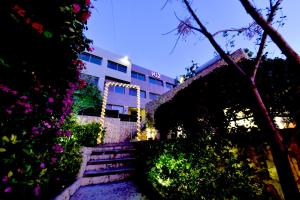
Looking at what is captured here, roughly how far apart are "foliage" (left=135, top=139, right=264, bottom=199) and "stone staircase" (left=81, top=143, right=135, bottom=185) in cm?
180

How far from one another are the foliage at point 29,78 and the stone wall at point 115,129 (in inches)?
453

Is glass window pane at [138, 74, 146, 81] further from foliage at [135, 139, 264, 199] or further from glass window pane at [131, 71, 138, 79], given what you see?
foliage at [135, 139, 264, 199]

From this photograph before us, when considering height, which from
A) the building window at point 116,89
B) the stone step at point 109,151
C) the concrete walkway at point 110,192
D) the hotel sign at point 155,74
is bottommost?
Answer: the concrete walkway at point 110,192

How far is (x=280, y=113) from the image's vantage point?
4410 mm

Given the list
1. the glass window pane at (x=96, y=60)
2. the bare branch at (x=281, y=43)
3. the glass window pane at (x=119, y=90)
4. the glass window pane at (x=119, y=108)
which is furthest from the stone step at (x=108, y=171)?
the glass window pane at (x=96, y=60)

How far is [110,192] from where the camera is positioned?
210 inches

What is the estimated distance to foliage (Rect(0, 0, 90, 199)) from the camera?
186 cm

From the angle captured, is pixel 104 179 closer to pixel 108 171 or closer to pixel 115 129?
pixel 108 171

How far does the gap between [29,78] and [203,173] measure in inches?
150

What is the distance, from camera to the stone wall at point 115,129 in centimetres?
1431

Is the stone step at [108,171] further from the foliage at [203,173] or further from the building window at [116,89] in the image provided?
the building window at [116,89]

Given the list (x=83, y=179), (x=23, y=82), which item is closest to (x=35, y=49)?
(x=23, y=82)

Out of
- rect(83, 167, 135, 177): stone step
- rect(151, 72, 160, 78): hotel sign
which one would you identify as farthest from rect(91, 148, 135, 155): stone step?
rect(151, 72, 160, 78): hotel sign

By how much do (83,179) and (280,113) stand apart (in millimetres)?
6007
